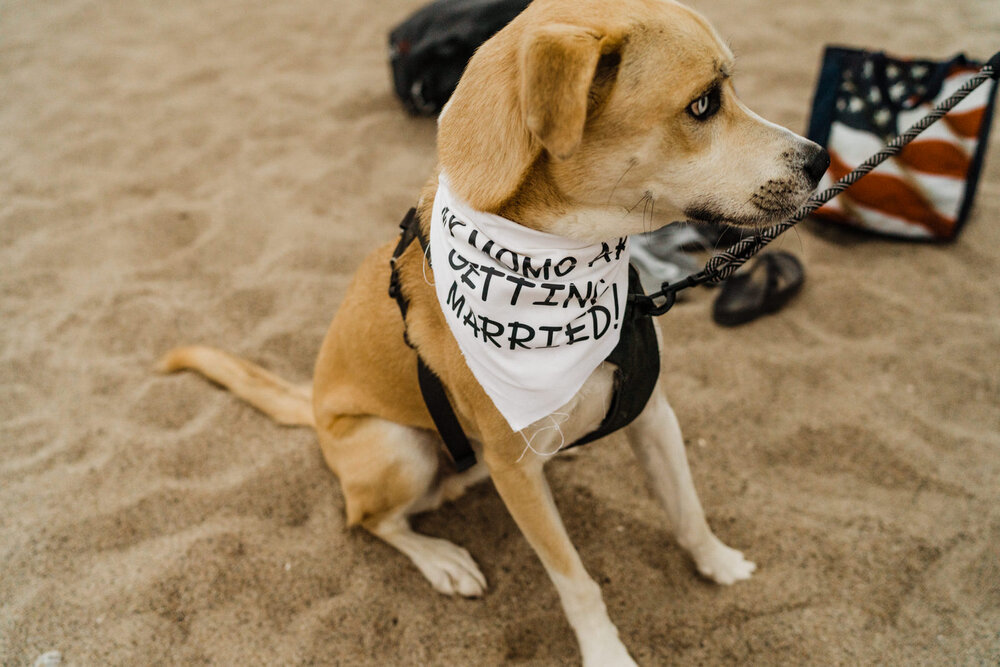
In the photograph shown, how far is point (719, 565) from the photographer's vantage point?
7.09 feet

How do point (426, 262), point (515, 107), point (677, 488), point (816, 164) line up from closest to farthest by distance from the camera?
point (515, 107) → point (816, 164) → point (426, 262) → point (677, 488)

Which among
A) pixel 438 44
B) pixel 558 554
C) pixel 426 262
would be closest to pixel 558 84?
pixel 426 262

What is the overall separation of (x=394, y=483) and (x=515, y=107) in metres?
1.27

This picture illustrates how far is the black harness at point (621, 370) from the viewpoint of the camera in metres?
1.72

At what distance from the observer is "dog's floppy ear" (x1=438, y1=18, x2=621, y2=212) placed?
1301mm

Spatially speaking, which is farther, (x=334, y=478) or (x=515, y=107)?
(x=334, y=478)

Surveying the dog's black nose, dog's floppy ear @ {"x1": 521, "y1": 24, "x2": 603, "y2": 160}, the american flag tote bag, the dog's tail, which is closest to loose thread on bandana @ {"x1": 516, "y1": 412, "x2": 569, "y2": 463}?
dog's floppy ear @ {"x1": 521, "y1": 24, "x2": 603, "y2": 160}

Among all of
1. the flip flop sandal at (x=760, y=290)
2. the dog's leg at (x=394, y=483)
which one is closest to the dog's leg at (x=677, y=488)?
the dog's leg at (x=394, y=483)

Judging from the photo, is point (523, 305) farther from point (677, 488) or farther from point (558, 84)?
point (677, 488)

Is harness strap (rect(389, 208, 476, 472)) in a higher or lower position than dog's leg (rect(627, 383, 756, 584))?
higher

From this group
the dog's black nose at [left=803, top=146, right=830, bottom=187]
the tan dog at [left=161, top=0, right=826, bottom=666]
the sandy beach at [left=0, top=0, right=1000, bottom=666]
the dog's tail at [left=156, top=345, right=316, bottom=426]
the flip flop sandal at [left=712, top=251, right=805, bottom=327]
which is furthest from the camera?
the flip flop sandal at [left=712, top=251, right=805, bottom=327]

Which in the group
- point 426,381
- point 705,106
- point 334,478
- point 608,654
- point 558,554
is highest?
point 705,106

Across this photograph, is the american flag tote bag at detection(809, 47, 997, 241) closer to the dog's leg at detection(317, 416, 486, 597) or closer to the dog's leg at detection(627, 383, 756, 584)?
the dog's leg at detection(627, 383, 756, 584)

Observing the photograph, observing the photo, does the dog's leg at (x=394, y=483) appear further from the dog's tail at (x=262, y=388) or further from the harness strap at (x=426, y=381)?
the dog's tail at (x=262, y=388)
